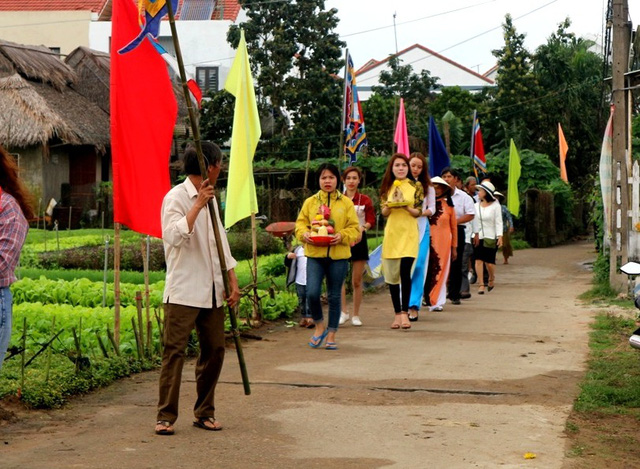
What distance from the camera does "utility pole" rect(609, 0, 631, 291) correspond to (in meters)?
15.2

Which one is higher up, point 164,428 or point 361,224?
point 361,224

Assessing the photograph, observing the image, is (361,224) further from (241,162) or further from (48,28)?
(48,28)

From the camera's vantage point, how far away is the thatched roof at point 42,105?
33.3 meters

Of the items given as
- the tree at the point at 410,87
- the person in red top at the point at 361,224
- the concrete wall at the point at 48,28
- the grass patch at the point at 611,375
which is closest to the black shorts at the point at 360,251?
the person in red top at the point at 361,224

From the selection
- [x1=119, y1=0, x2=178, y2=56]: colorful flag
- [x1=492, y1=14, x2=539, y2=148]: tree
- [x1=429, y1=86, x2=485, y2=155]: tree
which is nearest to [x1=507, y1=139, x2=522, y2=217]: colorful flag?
[x1=492, y1=14, x2=539, y2=148]: tree

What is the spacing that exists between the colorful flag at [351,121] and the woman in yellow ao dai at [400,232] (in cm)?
534

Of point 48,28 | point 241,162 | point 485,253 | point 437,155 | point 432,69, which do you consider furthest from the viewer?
point 432,69

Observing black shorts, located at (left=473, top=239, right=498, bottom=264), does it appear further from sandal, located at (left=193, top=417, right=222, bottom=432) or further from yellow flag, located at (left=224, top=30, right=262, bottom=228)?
sandal, located at (left=193, top=417, right=222, bottom=432)

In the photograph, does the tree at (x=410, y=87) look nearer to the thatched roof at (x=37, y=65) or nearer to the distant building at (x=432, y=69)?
the thatched roof at (x=37, y=65)

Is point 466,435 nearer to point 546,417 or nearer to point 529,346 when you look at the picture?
point 546,417

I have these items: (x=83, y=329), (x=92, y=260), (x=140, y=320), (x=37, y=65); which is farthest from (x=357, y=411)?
(x=37, y=65)

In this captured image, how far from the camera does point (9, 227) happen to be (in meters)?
5.84

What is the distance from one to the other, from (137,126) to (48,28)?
45011mm

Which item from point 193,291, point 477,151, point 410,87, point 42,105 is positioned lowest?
point 193,291
